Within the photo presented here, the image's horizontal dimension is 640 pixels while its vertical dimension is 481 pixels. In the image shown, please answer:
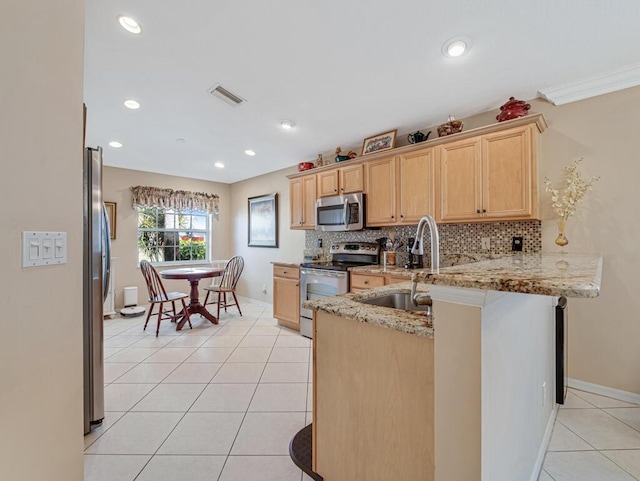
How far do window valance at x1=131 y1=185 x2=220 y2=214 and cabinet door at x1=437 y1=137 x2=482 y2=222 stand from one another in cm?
450

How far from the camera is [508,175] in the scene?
244 cm

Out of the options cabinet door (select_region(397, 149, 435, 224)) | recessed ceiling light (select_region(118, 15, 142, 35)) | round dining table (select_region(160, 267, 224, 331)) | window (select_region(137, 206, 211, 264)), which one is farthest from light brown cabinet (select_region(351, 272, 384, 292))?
window (select_region(137, 206, 211, 264))

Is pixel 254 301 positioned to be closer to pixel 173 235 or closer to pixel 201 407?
pixel 173 235

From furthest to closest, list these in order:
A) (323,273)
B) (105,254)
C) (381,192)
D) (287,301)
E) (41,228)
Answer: (287,301), (323,273), (381,192), (105,254), (41,228)

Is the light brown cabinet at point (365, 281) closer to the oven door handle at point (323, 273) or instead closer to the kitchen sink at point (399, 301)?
the oven door handle at point (323, 273)

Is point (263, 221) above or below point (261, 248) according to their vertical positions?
above

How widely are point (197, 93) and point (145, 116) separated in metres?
0.92

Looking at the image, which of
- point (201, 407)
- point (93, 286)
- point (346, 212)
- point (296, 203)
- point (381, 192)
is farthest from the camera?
point (296, 203)

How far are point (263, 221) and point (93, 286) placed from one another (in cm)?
366

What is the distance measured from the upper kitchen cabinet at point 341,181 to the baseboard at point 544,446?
2617mm

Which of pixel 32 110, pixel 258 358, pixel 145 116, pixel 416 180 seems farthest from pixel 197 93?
pixel 258 358

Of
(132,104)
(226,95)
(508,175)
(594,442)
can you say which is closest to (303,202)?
(226,95)

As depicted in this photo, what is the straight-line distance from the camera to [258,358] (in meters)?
2.99

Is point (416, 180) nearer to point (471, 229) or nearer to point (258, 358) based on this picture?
point (471, 229)
